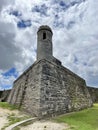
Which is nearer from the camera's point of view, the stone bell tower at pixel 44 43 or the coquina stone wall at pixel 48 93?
the coquina stone wall at pixel 48 93

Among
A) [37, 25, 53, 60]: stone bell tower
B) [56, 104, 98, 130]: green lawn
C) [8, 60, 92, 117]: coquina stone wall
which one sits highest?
[37, 25, 53, 60]: stone bell tower

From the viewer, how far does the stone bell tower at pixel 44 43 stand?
49.0 ft

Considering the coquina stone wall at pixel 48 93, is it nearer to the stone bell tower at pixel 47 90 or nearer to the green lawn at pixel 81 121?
the stone bell tower at pixel 47 90

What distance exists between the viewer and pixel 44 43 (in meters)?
15.0

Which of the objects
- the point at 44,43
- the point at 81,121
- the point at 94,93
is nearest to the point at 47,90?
the point at 81,121

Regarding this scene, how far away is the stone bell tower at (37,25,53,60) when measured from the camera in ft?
49.0

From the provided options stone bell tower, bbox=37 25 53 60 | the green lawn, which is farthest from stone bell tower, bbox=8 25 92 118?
the green lawn

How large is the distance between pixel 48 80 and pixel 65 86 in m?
2.61

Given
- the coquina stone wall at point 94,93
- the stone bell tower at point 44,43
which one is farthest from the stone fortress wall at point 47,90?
the coquina stone wall at point 94,93

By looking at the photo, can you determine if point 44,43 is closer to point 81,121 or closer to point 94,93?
point 81,121

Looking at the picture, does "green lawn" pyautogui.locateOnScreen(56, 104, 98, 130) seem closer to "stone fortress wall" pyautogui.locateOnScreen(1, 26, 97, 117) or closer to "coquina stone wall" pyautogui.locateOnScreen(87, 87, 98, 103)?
"stone fortress wall" pyautogui.locateOnScreen(1, 26, 97, 117)

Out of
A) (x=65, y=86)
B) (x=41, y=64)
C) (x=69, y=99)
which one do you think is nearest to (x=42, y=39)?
(x=41, y=64)

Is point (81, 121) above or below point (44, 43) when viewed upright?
below

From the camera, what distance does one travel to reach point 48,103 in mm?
10422
